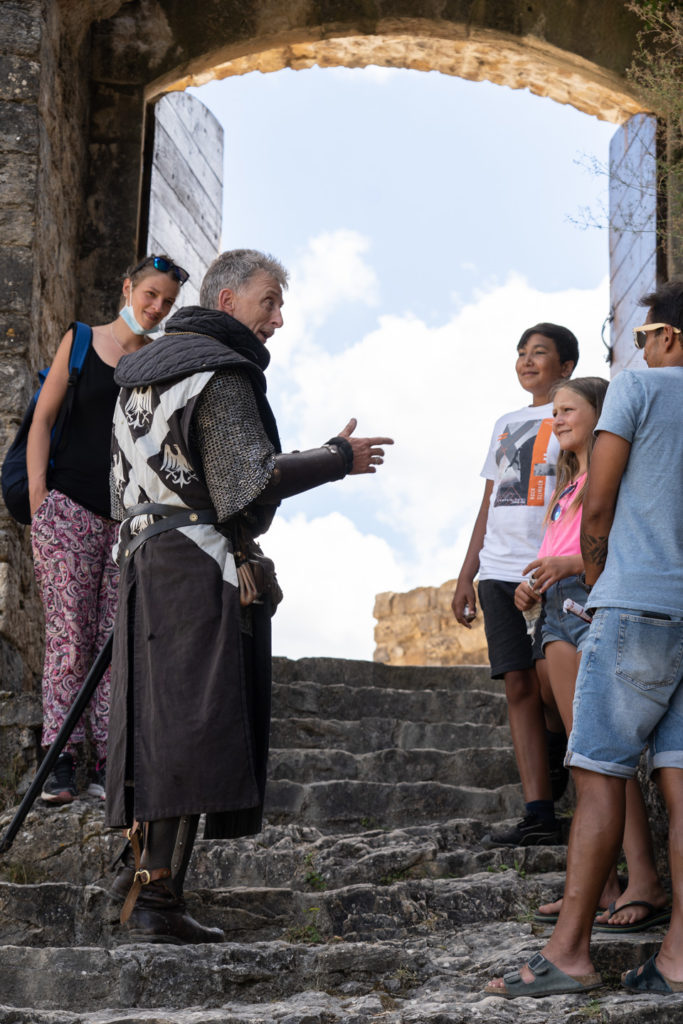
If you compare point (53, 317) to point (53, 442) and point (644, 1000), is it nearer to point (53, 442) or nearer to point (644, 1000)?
point (53, 442)

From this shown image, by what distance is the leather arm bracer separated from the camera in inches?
109

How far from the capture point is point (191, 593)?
2721 mm

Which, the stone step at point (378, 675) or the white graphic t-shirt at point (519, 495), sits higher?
the white graphic t-shirt at point (519, 495)

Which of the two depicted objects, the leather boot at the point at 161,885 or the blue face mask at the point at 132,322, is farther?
the blue face mask at the point at 132,322

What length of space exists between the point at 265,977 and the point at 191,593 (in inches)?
34.8

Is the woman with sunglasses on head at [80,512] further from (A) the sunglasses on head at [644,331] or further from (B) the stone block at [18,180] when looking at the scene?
(A) the sunglasses on head at [644,331]

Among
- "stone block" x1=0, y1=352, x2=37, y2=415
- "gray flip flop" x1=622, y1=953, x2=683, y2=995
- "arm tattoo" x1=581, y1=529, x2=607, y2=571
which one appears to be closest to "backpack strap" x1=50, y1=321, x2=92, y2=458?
"stone block" x1=0, y1=352, x2=37, y2=415

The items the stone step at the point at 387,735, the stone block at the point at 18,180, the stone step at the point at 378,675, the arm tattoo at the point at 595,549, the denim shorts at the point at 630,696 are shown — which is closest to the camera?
the denim shorts at the point at 630,696

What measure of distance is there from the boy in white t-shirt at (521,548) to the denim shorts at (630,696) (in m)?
1.17

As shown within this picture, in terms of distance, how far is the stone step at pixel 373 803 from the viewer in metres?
3.97

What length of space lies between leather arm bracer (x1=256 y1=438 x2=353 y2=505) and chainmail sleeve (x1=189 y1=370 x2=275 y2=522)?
30 mm

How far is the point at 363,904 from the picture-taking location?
10.0ft

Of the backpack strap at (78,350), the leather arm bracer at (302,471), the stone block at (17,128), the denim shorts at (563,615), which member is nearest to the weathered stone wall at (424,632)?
the stone block at (17,128)

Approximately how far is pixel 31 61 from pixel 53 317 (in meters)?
Answer: 1.12
